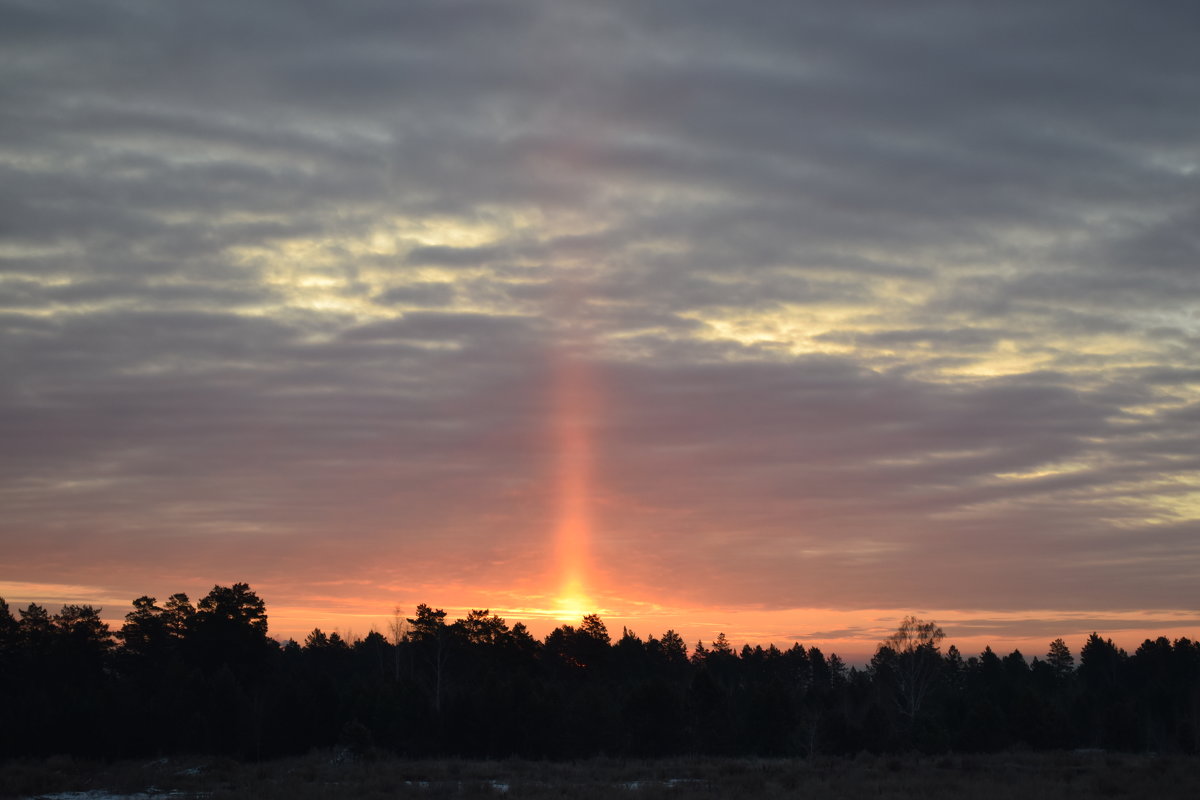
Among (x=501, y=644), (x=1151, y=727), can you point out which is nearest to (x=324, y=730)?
(x=501, y=644)

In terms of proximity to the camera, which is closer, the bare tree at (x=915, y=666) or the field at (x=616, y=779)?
the field at (x=616, y=779)

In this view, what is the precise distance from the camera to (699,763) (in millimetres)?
52688

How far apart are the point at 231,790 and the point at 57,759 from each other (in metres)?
18.3

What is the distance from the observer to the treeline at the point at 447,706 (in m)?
61.2

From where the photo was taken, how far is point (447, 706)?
64.5 m

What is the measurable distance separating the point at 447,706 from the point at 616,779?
908 inches

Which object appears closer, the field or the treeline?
the field

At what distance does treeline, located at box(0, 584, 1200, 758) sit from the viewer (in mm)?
61156

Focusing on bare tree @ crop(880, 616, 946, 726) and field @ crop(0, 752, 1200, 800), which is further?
bare tree @ crop(880, 616, 946, 726)

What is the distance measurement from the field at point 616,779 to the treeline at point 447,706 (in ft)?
21.9

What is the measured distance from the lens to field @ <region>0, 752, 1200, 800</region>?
3662cm

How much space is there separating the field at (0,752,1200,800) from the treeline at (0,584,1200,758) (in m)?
6.67

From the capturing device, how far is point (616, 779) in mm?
44219

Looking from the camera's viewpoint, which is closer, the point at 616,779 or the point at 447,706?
the point at 616,779
